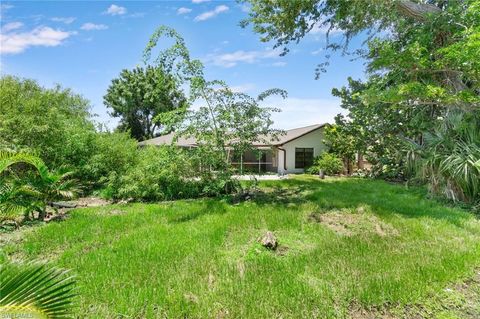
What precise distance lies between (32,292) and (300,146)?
2222 cm

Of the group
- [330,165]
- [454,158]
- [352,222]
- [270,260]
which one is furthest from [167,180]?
[330,165]

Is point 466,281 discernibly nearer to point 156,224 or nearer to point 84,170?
point 156,224

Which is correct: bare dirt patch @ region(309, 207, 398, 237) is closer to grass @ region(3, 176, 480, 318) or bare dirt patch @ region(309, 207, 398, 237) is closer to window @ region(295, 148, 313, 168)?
grass @ region(3, 176, 480, 318)

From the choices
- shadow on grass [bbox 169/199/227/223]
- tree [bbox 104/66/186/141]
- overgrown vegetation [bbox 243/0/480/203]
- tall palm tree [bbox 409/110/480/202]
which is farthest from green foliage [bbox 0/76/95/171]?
tree [bbox 104/66/186/141]

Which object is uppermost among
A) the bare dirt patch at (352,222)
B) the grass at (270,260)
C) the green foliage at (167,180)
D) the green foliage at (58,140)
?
the green foliage at (58,140)

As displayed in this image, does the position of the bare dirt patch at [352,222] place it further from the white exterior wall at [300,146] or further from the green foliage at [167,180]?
the white exterior wall at [300,146]

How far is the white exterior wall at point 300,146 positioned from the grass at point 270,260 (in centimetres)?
1374

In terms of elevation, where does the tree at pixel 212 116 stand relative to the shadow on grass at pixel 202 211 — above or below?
above

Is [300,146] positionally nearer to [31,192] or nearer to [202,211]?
[202,211]

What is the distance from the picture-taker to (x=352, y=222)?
7.49 metres

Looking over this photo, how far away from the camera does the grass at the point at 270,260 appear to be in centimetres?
384

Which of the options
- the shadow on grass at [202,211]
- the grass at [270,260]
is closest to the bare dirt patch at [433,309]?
the grass at [270,260]

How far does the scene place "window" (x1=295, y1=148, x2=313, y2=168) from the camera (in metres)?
23.5

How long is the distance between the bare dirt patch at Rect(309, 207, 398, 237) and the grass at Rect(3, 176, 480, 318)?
1.1 inches
